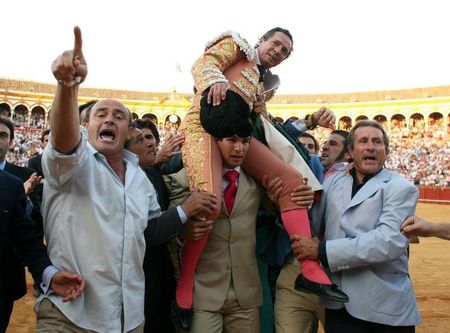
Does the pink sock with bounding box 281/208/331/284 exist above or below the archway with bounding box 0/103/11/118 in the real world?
below

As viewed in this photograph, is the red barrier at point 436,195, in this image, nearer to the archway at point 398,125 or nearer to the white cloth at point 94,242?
the archway at point 398,125

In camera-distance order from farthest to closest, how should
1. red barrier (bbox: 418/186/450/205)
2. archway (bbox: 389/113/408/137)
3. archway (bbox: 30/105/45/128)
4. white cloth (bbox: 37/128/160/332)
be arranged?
archway (bbox: 389/113/408/137), archway (bbox: 30/105/45/128), red barrier (bbox: 418/186/450/205), white cloth (bbox: 37/128/160/332)

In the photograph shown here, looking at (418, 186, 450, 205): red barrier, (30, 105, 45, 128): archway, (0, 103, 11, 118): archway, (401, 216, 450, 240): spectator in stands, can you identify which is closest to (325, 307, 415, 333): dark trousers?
(401, 216, 450, 240): spectator in stands

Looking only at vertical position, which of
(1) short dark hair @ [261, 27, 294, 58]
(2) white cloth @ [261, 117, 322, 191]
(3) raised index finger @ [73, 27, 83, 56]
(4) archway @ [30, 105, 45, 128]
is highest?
(4) archway @ [30, 105, 45, 128]

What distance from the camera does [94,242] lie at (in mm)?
1749

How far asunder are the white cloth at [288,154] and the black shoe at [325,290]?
514 mm

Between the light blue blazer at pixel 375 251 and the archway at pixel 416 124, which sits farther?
the archway at pixel 416 124

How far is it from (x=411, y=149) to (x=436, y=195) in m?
13.7

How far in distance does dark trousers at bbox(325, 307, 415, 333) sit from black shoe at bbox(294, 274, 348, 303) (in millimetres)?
121

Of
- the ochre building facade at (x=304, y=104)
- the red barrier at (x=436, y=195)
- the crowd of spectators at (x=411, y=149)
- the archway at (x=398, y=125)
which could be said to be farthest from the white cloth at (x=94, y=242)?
the archway at (x=398, y=125)

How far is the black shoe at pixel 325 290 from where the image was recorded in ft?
6.46

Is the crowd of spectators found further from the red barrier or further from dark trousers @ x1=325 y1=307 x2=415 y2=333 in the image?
dark trousers @ x1=325 y1=307 x2=415 y2=333

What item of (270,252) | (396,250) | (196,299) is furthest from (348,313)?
(196,299)

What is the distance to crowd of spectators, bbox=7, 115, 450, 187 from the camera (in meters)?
25.9
